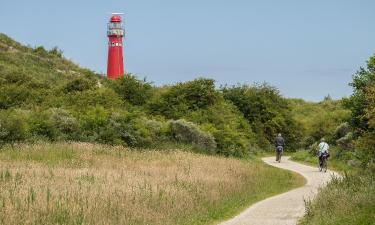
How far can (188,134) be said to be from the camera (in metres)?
44.3

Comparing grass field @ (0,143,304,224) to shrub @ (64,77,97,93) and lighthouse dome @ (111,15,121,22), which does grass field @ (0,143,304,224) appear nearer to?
shrub @ (64,77,97,93)

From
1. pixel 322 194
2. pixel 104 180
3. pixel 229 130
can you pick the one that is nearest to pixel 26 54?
pixel 229 130

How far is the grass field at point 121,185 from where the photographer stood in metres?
16.3

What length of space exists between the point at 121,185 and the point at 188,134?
76.5 ft

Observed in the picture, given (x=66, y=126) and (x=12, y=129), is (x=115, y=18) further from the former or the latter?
(x=12, y=129)

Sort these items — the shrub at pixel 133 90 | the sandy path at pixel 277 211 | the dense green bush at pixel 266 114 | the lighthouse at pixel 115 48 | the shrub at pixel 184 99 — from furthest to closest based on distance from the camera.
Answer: the lighthouse at pixel 115 48 → the dense green bush at pixel 266 114 → the shrub at pixel 133 90 → the shrub at pixel 184 99 → the sandy path at pixel 277 211

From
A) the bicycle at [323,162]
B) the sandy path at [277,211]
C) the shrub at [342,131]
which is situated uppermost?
the shrub at [342,131]

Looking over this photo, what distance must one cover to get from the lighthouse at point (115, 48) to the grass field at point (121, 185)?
4010 cm

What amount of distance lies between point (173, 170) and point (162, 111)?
2648cm

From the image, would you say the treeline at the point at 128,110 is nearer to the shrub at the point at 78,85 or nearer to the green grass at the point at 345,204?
the shrub at the point at 78,85

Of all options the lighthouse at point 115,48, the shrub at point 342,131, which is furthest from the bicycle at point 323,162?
the lighthouse at point 115,48

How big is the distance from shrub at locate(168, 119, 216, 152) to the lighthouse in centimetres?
3064

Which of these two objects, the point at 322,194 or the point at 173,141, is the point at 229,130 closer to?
the point at 173,141

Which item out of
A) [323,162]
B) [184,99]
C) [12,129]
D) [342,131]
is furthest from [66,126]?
[342,131]
